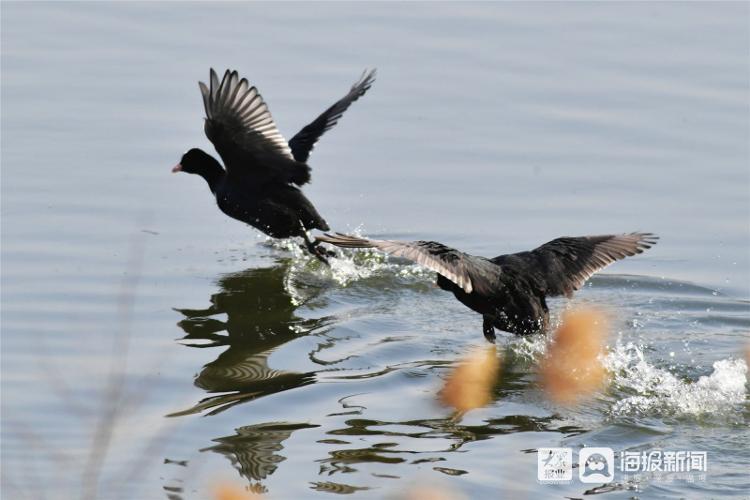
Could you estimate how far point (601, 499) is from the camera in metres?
5.09

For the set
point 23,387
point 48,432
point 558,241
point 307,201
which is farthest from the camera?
point 307,201

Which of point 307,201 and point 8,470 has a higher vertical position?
point 307,201

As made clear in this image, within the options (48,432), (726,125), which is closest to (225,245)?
(48,432)

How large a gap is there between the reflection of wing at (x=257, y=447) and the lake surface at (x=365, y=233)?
13mm

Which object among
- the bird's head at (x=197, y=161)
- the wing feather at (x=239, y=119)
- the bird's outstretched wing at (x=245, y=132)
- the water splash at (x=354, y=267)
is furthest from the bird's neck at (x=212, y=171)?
the water splash at (x=354, y=267)

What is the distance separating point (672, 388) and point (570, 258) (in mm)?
1026

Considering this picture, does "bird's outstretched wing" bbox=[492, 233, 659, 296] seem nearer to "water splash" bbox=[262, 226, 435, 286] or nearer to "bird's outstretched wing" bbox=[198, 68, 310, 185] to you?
"water splash" bbox=[262, 226, 435, 286]

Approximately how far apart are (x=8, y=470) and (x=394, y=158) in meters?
4.97

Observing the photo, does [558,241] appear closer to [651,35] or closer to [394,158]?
[394,158]

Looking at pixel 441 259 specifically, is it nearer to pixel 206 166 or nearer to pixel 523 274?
pixel 523 274

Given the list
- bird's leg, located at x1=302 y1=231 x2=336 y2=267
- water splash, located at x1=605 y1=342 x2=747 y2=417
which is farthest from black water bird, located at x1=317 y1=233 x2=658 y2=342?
bird's leg, located at x1=302 y1=231 x2=336 y2=267

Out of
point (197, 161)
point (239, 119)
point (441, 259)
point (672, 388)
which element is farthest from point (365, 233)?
point (672, 388)

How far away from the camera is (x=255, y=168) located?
27.1ft

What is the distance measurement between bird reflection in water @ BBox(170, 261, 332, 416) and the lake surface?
24 mm
